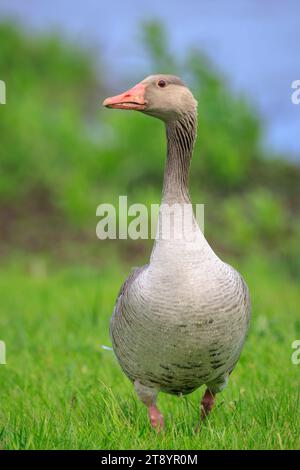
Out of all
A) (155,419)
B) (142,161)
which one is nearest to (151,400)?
(155,419)

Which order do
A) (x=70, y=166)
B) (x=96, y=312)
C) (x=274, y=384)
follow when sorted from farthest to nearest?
1. (x=70, y=166)
2. (x=96, y=312)
3. (x=274, y=384)

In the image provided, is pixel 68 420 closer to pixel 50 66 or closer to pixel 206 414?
pixel 206 414

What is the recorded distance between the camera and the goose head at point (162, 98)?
14.6 ft

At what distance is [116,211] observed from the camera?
1119 cm

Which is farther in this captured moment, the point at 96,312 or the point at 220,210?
the point at 220,210

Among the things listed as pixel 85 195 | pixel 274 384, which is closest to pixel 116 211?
pixel 85 195

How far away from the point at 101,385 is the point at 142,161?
23.2 ft

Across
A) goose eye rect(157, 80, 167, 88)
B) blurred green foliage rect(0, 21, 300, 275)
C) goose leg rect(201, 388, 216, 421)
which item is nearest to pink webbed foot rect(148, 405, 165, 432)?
goose leg rect(201, 388, 216, 421)

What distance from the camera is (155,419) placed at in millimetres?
4469

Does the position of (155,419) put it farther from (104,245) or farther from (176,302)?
(104,245)

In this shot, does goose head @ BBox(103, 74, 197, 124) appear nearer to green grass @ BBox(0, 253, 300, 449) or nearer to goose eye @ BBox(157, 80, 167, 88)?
goose eye @ BBox(157, 80, 167, 88)

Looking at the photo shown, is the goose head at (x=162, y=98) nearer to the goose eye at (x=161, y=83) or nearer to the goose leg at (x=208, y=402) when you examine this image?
the goose eye at (x=161, y=83)

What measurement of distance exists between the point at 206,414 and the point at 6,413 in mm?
1174

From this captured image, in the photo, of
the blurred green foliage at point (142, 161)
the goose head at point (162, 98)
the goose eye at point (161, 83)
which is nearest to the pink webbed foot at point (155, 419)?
the goose head at point (162, 98)
